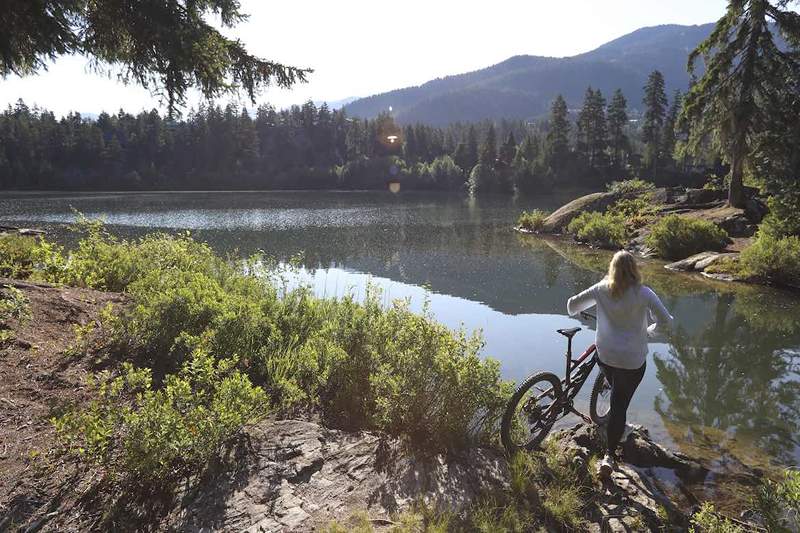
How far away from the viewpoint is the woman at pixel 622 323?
15.9ft

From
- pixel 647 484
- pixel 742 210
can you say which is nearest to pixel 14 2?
pixel 647 484

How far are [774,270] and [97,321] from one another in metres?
17.8

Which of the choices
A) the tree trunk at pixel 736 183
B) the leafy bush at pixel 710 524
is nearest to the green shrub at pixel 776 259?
the tree trunk at pixel 736 183

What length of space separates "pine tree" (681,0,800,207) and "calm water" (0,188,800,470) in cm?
793

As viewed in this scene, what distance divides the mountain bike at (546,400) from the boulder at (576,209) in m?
26.8

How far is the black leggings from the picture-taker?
501 cm

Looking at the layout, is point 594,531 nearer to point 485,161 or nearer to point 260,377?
point 260,377

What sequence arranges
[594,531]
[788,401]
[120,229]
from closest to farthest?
[594,531] < [788,401] < [120,229]

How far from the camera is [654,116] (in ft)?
241

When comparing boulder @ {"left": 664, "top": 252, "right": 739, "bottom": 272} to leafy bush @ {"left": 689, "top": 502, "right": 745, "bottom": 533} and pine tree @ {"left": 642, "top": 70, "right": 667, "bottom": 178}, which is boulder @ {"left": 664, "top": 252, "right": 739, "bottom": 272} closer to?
leafy bush @ {"left": 689, "top": 502, "right": 745, "bottom": 533}

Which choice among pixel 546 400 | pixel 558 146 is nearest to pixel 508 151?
pixel 558 146

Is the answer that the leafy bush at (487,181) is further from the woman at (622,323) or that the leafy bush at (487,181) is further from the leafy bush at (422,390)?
the woman at (622,323)

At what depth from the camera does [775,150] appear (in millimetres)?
18719

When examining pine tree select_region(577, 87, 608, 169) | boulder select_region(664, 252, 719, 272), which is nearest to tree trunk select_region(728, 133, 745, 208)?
boulder select_region(664, 252, 719, 272)
